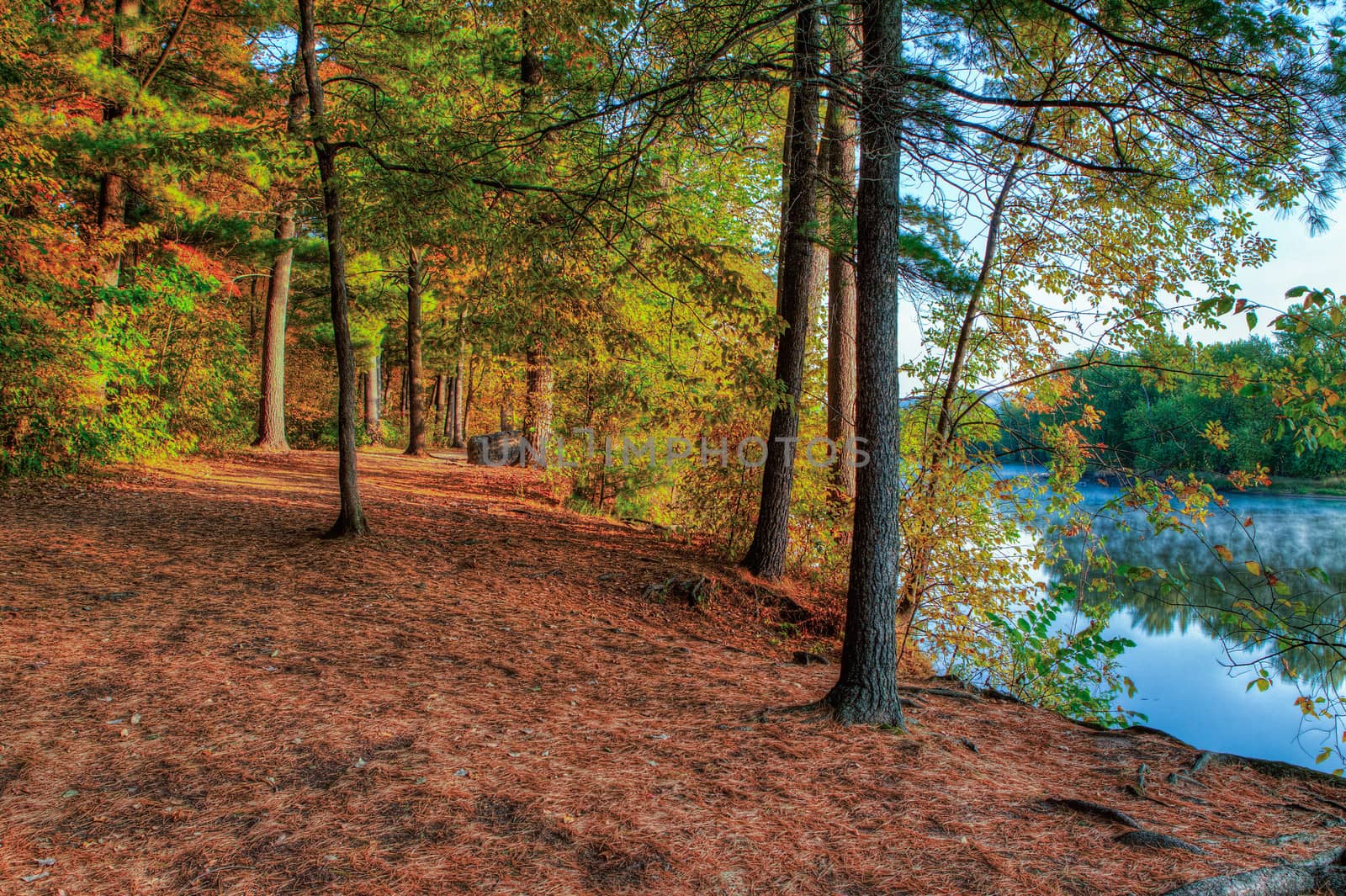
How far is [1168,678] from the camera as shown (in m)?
9.69

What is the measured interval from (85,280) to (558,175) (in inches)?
266

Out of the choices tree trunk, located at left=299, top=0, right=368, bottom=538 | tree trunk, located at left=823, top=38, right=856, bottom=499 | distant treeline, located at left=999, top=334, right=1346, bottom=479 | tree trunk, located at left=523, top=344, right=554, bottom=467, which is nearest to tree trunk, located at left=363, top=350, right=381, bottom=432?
tree trunk, located at left=523, top=344, right=554, bottom=467

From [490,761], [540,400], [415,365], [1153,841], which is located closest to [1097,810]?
[1153,841]

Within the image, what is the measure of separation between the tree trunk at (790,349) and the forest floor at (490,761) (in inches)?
43.4

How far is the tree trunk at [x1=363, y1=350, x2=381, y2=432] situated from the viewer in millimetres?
18188

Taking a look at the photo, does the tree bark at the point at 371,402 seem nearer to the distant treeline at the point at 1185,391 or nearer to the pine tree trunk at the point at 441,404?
the pine tree trunk at the point at 441,404

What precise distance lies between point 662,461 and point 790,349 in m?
2.45

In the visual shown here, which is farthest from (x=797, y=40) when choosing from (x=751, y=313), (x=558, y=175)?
(x=558, y=175)

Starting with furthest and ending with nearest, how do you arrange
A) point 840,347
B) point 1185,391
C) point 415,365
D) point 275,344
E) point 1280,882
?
point 415,365 → point 275,344 → point 840,347 → point 1185,391 → point 1280,882

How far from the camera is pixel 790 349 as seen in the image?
6.36 m

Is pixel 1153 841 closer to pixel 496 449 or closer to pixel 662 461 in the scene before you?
pixel 662 461

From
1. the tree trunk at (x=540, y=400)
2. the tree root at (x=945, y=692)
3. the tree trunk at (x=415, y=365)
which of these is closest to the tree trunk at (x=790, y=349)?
the tree root at (x=945, y=692)

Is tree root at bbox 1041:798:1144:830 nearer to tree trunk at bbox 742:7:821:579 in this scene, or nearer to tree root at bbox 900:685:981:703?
tree root at bbox 900:685:981:703

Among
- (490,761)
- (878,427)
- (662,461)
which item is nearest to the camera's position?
(490,761)
